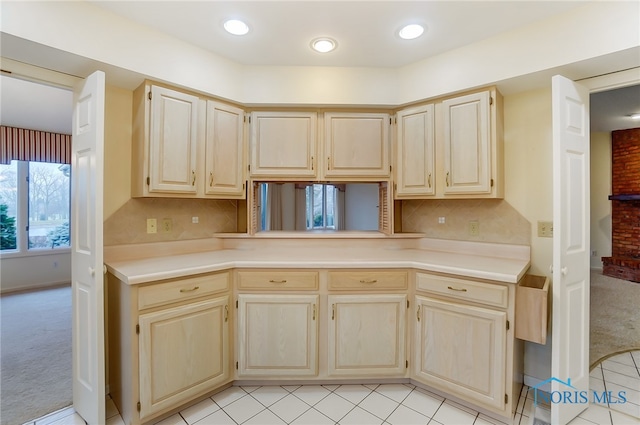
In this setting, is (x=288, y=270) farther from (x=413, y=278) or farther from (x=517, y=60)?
(x=517, y=60)

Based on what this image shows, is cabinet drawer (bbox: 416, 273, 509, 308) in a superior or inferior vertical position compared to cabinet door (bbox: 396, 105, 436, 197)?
inferior

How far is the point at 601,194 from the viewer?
5582 millimetres

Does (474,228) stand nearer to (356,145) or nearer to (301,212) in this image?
(356,145)

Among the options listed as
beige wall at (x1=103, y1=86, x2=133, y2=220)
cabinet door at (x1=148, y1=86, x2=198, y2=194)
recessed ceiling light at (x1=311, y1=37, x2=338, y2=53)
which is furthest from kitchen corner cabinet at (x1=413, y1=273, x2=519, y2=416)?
beige wall at (x1=103, y1=86, x2=133, y2=220)

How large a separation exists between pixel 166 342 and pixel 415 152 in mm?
2104

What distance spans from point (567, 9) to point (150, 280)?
8.97ft

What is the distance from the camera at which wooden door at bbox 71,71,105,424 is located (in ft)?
5.16

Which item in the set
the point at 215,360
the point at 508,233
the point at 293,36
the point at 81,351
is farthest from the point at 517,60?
the point at 81,351

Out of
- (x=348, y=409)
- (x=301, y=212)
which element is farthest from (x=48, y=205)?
(x=348, y=409)

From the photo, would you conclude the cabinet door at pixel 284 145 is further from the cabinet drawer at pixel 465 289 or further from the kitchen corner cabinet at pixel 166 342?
the cabinet drawer at pixel 465 289

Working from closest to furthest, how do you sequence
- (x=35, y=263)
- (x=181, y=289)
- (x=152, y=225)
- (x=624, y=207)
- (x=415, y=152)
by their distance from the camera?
(x=181, y=289) < (x=152, y=225) < (x=415, y=152) < (x=35, y=263) < (x=624, y=207)

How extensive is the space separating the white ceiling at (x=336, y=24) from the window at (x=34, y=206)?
4.43 meters

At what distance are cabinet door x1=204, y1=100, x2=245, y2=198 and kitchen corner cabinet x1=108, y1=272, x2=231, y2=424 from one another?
70cm

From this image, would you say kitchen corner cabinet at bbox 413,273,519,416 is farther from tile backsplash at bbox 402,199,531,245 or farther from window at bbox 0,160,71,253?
window at bbox 0,160,71,253
